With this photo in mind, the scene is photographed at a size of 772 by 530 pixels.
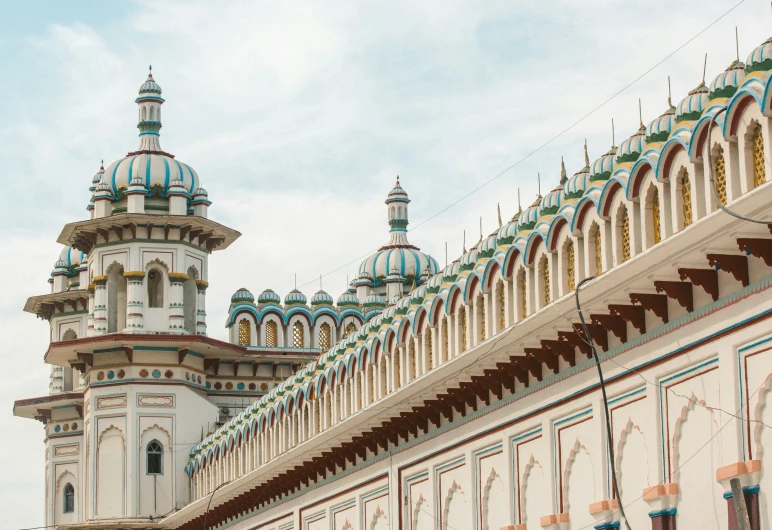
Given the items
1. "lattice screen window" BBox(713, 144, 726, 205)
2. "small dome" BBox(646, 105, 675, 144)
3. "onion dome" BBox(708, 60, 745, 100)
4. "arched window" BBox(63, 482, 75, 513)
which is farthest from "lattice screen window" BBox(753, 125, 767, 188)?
"arched window" BBox(63, 482, 75, 513)

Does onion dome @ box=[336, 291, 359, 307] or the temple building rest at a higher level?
onion dome @ box=[336, 291, 359, 307]

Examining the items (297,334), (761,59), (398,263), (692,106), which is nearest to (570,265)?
(692,106)

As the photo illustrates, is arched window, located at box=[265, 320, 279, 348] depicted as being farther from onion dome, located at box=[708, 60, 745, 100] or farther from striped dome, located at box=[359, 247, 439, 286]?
onion dome, located at box=[708, 60, 745, 100]

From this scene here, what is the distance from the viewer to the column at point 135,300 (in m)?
40.5

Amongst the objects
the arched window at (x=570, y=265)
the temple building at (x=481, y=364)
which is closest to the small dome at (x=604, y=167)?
the temple building at (x=481, y=364)

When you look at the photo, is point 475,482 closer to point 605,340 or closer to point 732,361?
point 605,340

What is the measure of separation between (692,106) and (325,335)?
89.8 feet

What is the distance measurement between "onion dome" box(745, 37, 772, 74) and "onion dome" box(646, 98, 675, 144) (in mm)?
1499

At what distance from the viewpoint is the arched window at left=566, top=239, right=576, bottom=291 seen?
64.6 ft

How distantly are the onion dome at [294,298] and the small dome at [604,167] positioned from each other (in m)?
24.9

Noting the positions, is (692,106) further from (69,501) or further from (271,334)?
(69,501)

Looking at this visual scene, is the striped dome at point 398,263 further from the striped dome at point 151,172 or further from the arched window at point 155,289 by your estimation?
the arched window at point 155,289

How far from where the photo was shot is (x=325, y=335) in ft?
145

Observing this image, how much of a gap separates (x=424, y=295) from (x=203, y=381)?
57.4 ft
